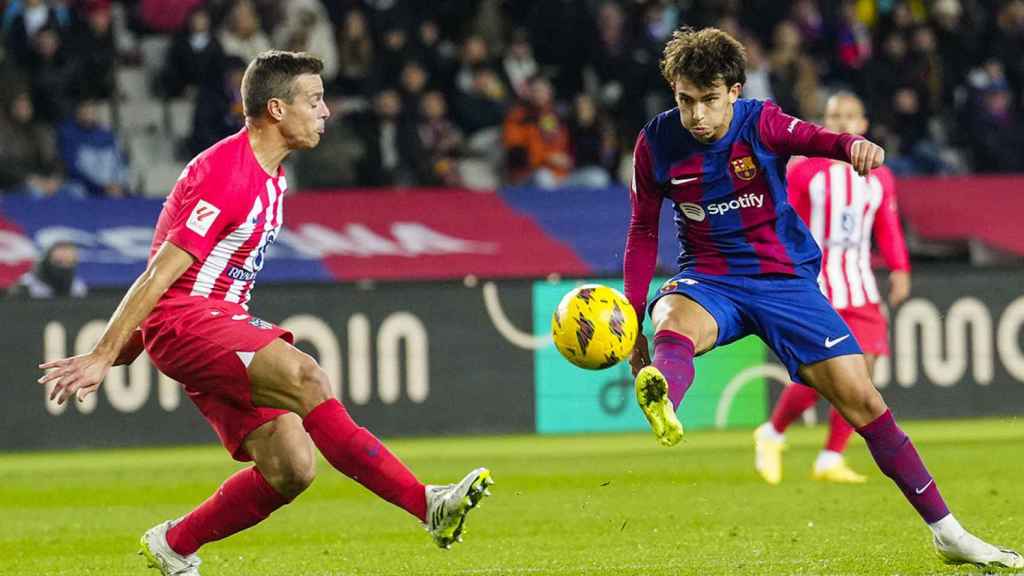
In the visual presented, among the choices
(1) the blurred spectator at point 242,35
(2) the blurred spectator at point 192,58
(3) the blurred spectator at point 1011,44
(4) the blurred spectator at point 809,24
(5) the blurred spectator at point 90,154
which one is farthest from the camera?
(4) the blurred spectator at point 809,24

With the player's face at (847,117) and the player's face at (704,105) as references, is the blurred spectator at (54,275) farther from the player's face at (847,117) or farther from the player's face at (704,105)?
the player's face at (704,105)

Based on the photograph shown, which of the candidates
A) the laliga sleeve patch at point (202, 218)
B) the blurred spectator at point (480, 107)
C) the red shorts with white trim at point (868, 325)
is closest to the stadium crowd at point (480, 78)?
the blurred spectator at point (480, 107)

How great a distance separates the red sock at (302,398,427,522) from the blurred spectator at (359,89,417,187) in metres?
9.82

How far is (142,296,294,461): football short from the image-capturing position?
5938 mm

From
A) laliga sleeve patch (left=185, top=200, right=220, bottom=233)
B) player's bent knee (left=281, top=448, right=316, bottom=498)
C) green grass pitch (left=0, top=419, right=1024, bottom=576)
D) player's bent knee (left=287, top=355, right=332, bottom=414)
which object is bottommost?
green grass pitch (left=0, top=419, right=1024, bottom=576)

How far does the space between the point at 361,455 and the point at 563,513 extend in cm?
294

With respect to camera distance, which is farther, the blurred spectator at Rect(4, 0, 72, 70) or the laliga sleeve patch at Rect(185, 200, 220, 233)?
the blurred spectator at Rect(4, 0, 72, 70)

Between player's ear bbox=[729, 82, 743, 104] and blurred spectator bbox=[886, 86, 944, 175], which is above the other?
player's ear bbox=[729, 82, 743, 104]

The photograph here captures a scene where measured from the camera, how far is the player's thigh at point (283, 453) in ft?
20.0

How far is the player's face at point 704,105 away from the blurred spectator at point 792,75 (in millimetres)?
10389

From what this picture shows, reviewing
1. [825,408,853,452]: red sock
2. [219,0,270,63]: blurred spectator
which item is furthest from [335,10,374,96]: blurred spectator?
[825,408,853,452]: red sock

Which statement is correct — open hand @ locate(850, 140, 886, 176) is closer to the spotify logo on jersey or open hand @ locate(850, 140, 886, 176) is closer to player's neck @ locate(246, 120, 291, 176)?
the spotify logo on jersey

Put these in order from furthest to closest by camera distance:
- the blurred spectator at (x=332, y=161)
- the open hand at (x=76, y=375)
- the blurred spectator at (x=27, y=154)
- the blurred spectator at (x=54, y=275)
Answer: the blurred spectator at (x=332, y=161)
the blurred spectator at (x=27, y=154)
the blurred spectator at (x=54, y=275)
the open hand at (x=76, y=375)

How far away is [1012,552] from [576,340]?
1732mm
